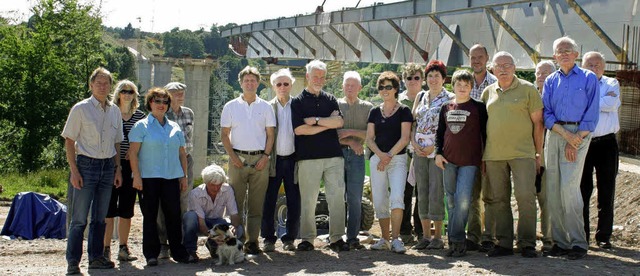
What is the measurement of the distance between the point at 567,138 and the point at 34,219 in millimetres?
7936

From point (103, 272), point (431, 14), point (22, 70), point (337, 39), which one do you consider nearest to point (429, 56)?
point (431, 14)

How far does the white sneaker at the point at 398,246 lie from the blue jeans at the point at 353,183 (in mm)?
489

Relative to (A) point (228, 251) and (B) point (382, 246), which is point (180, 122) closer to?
(A) point (228, 251)

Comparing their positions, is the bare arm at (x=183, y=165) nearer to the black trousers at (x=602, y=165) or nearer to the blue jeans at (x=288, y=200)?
the blue jeans at (x=288, y=200)

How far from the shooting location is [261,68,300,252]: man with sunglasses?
8.24 metres

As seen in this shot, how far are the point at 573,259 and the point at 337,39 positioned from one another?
20.6m

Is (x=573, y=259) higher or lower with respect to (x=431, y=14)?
lower

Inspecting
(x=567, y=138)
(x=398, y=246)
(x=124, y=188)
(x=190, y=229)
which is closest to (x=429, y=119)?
(x=398, y=246)

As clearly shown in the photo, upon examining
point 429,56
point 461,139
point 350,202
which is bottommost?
point 350,202

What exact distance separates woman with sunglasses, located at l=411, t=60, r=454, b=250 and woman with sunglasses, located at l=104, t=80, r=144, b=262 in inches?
100

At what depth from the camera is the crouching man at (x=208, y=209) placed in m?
7.84

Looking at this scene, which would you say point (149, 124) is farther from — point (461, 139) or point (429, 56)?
point (429, 56)

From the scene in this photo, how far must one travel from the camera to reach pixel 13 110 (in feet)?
108

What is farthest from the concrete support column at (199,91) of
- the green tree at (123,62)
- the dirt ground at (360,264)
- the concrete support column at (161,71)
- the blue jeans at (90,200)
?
the blue jeans at (90,200)
